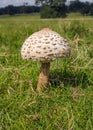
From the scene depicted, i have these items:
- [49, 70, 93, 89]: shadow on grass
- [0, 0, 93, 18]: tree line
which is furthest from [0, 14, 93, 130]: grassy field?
[0, 0, 93, 18]: tree line

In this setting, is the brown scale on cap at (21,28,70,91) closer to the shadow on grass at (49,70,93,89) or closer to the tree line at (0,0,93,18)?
the shadow on grass at (49,70,93,89)

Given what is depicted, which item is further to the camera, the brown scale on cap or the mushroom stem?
the mushroom stem

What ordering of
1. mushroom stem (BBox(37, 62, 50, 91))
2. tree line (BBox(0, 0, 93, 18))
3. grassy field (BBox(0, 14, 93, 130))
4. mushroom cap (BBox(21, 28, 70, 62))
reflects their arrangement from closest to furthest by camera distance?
grassy field (BBox(0, 14, 93, 130)) < mushroom cap (BBox(21, 28, 70, 62)) < mushroom stem (BBox(37, 62, 50, 91)) < tree line (BBox(0, 0, 93, 18))

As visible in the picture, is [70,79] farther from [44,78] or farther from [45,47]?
[45,47]

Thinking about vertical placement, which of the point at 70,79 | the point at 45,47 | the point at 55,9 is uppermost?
the point at 45,47

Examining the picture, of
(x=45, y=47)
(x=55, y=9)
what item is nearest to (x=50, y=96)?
(x=45, y=47)

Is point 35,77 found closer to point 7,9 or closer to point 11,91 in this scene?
point 11,91
